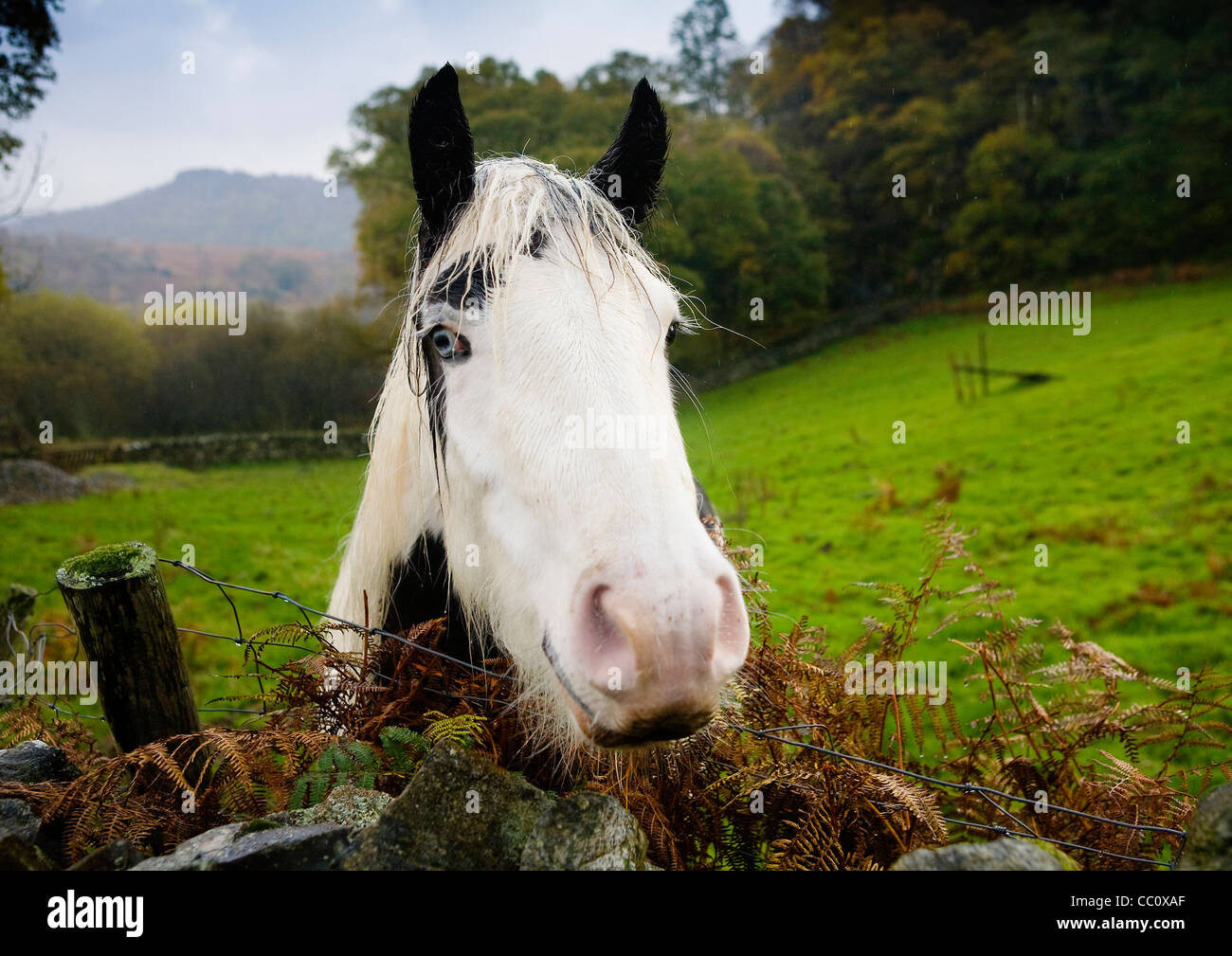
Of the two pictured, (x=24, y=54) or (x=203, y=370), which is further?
(x=203, y=370)

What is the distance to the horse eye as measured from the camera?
2.05 metres

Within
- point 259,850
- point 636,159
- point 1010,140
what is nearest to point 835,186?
point 1010,140

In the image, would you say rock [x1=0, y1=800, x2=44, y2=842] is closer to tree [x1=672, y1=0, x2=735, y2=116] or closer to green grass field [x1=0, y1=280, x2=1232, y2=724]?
green grass field [x1=0, y1=280, x2=1232, y2=724]

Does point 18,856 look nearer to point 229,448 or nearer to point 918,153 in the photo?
point 229,448

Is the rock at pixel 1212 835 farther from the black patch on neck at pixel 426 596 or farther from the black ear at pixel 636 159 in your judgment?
the black ear at pixel 636 159

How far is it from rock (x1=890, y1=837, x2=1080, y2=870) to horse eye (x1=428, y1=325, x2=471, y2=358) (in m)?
1.78

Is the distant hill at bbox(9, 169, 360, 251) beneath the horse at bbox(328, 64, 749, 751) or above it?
above

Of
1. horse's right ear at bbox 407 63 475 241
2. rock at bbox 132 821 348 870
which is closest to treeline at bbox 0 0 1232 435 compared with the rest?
horse's right ear at bbox 407 63 475 241

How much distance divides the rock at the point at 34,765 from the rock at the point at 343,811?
93 cm

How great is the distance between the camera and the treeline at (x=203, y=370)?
24.0 meters

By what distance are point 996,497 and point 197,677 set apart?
12303mm

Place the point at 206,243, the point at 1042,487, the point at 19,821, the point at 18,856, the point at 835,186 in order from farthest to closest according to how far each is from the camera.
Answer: the point at 835,186, the point at 206,243, the point at 1042,487, the point at 19,821, the point at 18,856

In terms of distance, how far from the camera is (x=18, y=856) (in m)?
1.63

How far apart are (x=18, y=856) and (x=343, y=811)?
774 mm
